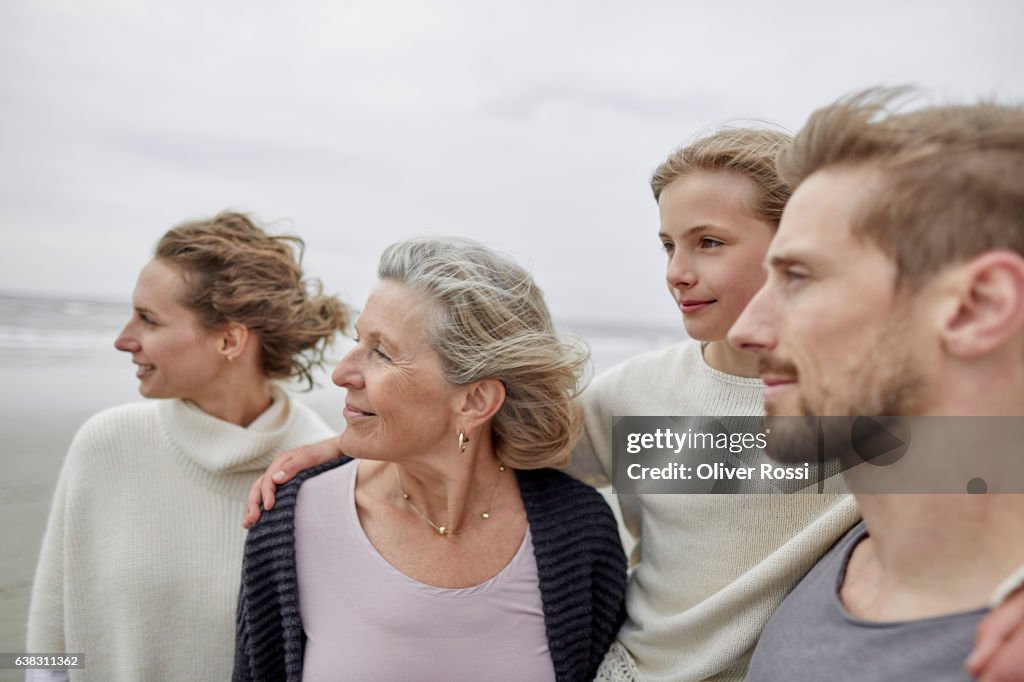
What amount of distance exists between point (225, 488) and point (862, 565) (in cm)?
206

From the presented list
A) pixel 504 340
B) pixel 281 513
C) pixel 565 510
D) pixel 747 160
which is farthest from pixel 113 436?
pixel 747 160

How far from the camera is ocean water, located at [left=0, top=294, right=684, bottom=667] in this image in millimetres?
4094

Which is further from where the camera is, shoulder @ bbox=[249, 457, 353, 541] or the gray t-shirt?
shoulder @ bbox=[249, 457, 353, 541]

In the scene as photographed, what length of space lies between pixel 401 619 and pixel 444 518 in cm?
31

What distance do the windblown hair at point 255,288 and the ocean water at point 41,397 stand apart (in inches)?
7.4

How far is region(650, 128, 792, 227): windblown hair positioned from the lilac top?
1150 mm

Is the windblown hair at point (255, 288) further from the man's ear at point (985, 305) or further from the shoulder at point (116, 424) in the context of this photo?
the man's ear at point (985, 305)

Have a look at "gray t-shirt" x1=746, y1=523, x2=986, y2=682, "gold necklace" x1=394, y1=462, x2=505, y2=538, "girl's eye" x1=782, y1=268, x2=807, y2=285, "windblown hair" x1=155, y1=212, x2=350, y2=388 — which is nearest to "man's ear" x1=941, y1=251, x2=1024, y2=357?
"girl's eye" x1=782, y1=268, x2=807, y2=285

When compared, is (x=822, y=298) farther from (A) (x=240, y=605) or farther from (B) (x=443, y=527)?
(A) (x=240, y=605)

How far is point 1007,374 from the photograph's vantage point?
1209mm

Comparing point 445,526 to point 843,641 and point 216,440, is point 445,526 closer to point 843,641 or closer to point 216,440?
point 216,440

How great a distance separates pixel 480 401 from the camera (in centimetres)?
229

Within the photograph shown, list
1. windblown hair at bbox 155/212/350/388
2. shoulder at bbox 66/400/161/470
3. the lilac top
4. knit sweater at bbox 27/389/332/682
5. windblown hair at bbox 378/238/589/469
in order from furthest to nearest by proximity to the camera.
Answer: windblown hair at bbox 155/212/350/388 < shoulder at bbox 66/400/161/470 < knit sweater at bbox 27/389/332/682 < windblown hair at bbox 378/238/589/469 < the lilac top

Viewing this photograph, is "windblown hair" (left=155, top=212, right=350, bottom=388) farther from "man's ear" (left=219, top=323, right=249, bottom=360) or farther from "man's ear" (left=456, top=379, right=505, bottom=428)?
"man's ear" (left=456, top=379, right=505, bottom=428)
